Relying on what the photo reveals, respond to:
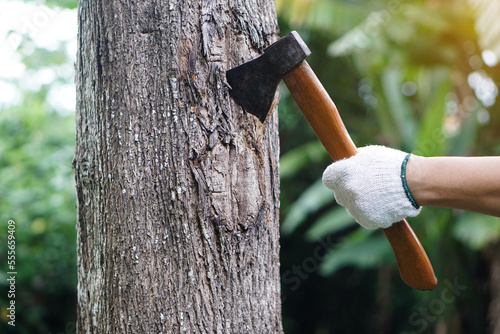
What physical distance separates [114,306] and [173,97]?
1.86 ft

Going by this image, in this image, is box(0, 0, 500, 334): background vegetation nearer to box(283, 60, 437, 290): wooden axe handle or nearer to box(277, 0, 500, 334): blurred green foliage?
box(277, 0, 500, 334): blurred green foliage

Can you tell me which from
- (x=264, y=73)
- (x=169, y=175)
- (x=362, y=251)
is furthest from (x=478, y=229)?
(x=169, y=175)

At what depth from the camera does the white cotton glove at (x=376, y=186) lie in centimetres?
108

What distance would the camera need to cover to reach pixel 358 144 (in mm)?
4410

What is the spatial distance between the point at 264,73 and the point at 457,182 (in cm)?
59

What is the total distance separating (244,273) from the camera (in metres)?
1.06

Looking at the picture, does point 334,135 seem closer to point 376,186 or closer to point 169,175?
point 376,186

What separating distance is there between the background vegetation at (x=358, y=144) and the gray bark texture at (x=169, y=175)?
2033 mm

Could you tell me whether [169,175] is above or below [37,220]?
below

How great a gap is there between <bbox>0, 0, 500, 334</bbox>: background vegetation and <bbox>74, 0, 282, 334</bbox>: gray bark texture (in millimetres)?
2033

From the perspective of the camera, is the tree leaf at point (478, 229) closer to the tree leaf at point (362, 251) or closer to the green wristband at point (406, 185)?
the tree leaf at point (362, 251)

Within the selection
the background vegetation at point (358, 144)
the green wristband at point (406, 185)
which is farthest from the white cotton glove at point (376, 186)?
the background vegetation at point (358, 144)

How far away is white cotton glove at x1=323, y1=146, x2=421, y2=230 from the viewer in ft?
3.54

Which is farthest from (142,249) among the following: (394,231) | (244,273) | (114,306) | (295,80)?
(394,231)
